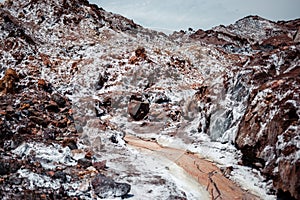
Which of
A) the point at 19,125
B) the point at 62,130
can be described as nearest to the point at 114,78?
the point at 62,130

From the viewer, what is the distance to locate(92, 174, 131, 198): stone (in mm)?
11250

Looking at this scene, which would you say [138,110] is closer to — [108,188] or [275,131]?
[275,131]

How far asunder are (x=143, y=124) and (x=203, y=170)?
887 centimetres

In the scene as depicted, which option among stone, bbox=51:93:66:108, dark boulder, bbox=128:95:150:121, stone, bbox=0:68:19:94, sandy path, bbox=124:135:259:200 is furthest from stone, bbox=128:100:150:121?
stone, bbox=0:68:19:94

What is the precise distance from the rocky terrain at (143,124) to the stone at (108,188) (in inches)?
1.7

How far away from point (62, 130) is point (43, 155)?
4.14m

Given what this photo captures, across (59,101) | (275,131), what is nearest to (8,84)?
(59,101)

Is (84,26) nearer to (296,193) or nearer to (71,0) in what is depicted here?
(71,0)

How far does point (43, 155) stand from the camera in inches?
524

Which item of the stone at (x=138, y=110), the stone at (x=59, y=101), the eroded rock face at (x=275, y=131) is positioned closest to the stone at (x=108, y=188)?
the eroded rock face at (x=275, y=131)

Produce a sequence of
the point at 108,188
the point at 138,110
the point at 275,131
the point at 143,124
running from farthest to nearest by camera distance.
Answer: the point at 138,110 → the point at 143,124 → the point at 275,131 → the point at 108,188

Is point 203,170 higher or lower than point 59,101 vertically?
lower

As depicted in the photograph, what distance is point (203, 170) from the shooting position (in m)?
15.0

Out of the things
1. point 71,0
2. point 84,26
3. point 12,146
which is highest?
point 71,0
